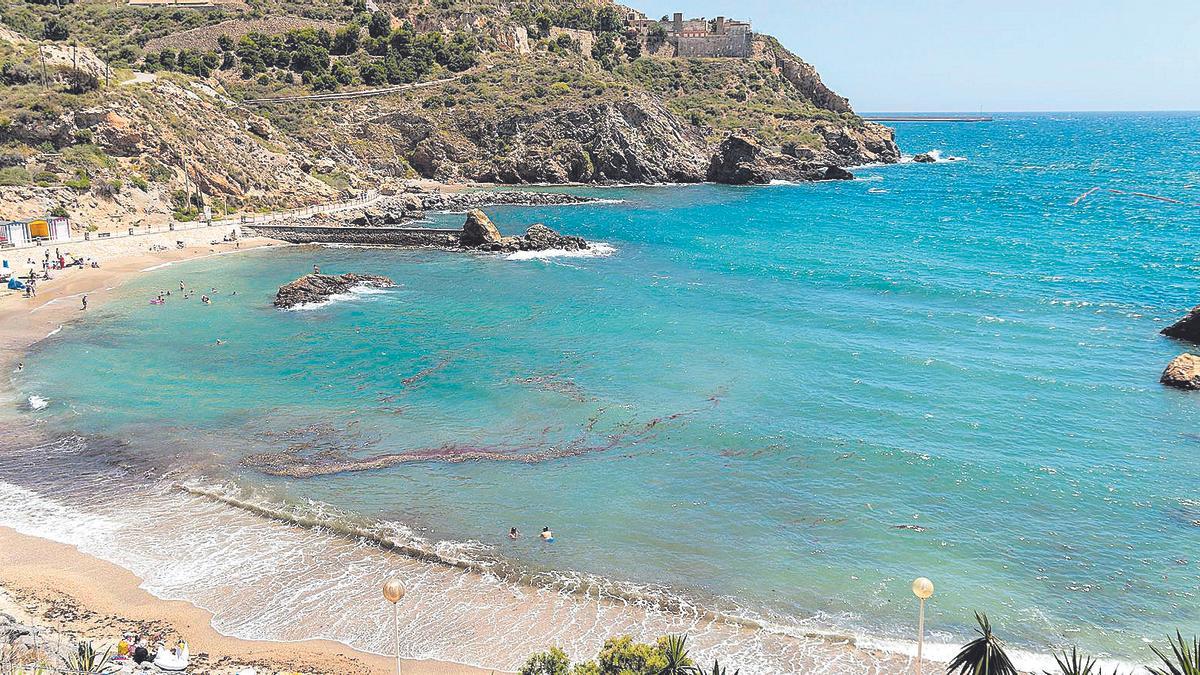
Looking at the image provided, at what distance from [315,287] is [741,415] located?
26.7 m

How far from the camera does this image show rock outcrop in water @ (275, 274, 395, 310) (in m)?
43.2

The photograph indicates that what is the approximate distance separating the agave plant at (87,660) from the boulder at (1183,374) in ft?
112

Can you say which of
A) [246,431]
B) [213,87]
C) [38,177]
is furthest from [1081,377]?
[213,87]

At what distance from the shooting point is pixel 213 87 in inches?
3132

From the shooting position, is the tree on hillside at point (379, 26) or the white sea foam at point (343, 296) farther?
the tree on hillside at point (379, 26)

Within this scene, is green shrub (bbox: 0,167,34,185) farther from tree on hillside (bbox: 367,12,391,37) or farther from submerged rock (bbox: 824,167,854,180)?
submerged rock (bbox: 824,167,854,180)

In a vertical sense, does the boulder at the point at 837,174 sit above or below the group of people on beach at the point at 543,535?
above

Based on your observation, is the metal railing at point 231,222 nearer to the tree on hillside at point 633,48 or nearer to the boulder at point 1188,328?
the boulder at point 1188,328

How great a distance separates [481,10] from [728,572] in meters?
121

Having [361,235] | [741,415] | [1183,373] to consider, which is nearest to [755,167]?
[361,235]

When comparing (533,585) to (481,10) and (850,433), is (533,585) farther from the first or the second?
(481,10)

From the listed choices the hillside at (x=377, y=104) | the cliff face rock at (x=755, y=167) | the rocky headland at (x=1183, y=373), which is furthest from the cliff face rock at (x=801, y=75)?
the rocky headland at (x=1183, y=373)

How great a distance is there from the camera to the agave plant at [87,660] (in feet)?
43.7

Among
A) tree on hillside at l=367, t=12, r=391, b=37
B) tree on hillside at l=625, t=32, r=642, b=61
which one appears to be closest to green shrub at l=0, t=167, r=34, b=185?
tree on hillside at l=367, t=12, r=391, b=37
